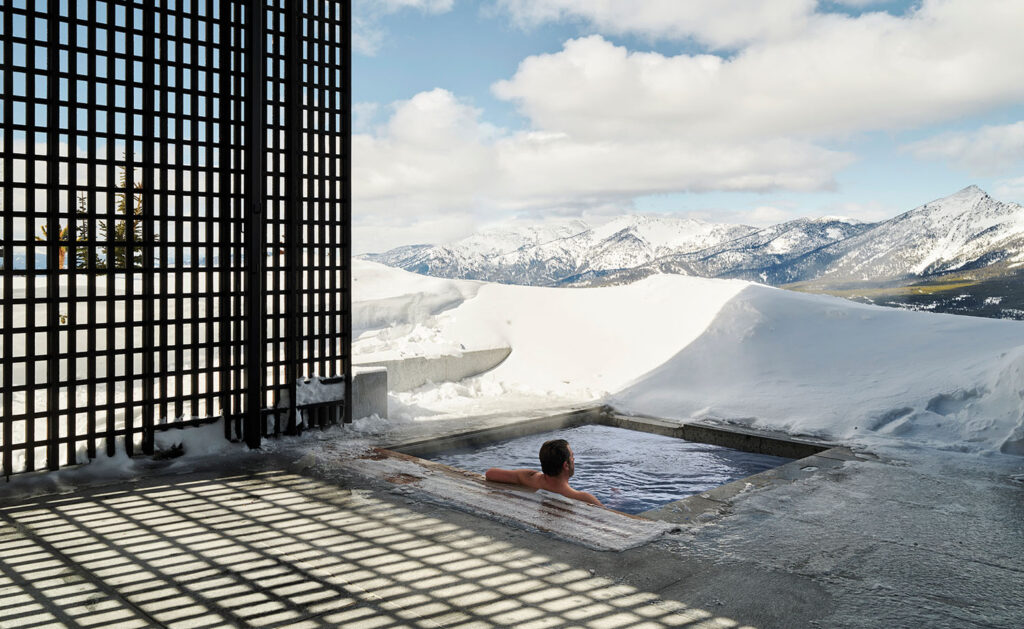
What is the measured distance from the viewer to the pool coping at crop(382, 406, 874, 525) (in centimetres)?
389

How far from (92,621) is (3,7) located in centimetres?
377

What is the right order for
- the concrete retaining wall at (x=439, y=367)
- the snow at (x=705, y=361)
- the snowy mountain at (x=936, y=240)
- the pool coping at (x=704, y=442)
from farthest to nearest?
the snowy mountain at (x=936, y=240)
the concrete retaining wall at (x=439, y=367)
the snow at (x=705, y=361)
the pool coping at (x=704, y=442)

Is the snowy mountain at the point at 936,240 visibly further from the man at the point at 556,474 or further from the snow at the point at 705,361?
the man at the point at 556,474

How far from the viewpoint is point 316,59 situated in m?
5.88

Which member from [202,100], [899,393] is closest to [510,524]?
[202,100]

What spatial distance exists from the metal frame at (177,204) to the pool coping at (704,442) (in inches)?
46.2

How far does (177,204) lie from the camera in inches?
196

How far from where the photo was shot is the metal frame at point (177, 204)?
436cm

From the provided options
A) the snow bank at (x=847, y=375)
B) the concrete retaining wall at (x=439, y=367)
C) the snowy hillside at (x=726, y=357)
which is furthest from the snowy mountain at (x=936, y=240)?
the concrete retaining wall at (x=439, y=367)

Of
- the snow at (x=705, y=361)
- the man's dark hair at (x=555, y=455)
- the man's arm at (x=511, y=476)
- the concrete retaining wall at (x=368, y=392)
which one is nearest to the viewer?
the man's dark hair at (x=555, y=455)

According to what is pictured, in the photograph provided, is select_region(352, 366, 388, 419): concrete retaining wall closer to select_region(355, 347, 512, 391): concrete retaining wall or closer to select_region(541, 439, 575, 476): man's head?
select_region(355, 347, 512, 391): concrete retaining wall

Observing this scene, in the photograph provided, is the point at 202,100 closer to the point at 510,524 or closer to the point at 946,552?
the point at 510,524

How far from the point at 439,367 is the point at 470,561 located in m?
5.78

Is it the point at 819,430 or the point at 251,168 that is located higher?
the point at 251,168
